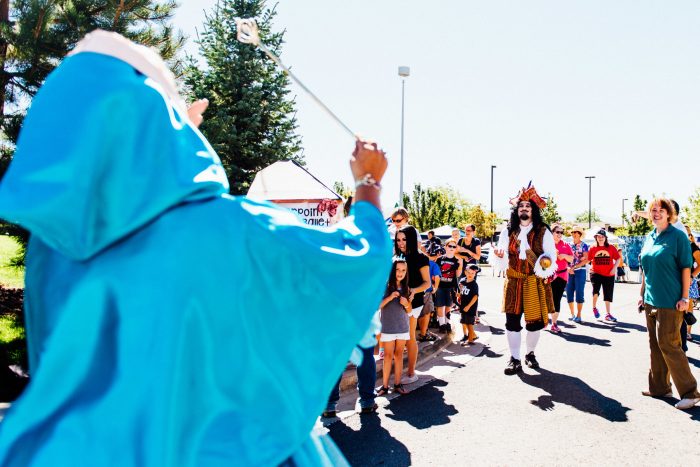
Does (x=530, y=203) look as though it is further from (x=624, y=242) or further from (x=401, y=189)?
(x=624, y=242)

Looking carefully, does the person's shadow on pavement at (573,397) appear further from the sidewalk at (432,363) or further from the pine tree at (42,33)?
the pine tree at (42,33)

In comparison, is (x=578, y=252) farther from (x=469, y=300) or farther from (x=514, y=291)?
(x=514, y=291)

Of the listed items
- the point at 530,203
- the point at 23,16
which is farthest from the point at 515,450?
the point at 23,16

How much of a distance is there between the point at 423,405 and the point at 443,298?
365 cm

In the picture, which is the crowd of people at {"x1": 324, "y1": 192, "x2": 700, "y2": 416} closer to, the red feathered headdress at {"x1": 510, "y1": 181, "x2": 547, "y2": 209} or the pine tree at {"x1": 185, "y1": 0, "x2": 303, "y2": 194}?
the red feathered headdress at {"x1": 510, "y1": 181, "x2": 547, "y2": 209}

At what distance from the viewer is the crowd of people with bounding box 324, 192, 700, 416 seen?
5.50 meters

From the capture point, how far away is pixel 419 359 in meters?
7.65

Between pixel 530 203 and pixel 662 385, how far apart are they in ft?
8.37

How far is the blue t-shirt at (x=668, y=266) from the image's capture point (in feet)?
17.9

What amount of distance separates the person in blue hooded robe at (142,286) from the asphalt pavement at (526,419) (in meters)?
3.60

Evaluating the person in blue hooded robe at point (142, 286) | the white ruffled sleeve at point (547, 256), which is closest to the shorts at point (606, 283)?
the white ruffled sleeve at point (547, 256)

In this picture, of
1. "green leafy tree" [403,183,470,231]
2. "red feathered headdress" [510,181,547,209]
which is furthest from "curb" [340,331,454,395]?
"green leafy tree" [403,183,470,231]

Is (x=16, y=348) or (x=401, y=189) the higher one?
(x=401, y=189)

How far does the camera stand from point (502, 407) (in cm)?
565
